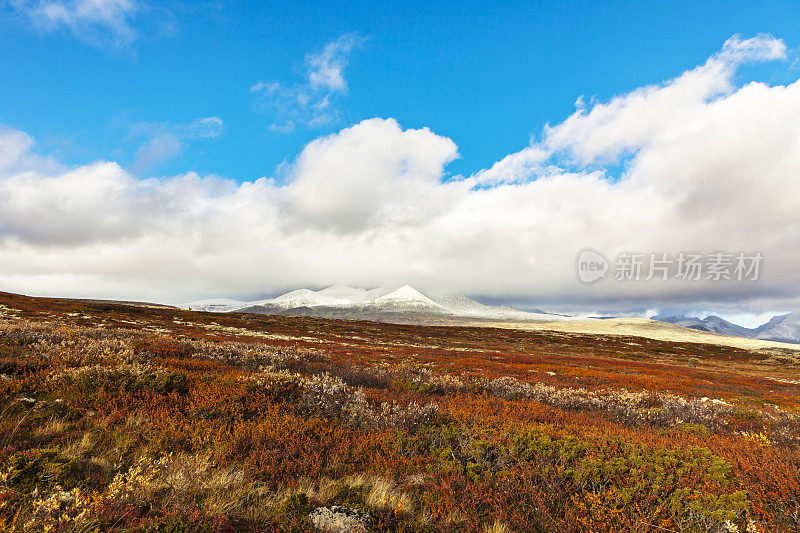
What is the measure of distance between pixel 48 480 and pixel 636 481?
7408 millimetres

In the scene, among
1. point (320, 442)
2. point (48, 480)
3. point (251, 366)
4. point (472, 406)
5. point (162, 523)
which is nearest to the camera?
point (162, 523)

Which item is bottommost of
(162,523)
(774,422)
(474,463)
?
(774,422)

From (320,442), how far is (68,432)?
12.0ft

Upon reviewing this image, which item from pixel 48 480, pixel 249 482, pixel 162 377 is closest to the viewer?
pixel 48 480

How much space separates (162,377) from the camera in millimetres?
7469

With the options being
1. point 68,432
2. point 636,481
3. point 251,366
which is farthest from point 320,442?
point 251,366

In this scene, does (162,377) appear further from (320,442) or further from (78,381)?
(320,442)

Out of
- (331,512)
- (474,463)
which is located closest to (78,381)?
(331,512)

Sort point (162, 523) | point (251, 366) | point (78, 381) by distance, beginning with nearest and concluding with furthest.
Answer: point (162, 523)
point (78, 381)
point (251, 366)

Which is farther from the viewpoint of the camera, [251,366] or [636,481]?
[251,366]

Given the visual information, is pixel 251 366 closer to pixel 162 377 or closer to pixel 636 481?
pixel 162 377

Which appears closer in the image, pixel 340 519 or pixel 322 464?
pixel 340 519

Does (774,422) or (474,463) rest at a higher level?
(474,463)

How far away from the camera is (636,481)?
4824 millimetres
